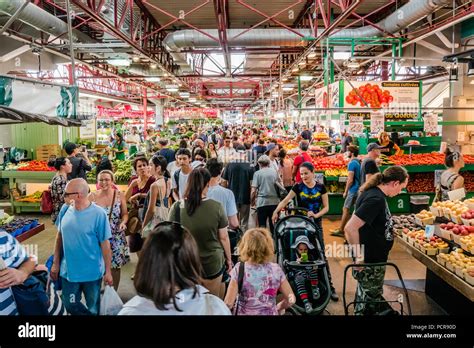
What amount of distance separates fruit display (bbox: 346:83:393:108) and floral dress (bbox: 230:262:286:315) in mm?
6936

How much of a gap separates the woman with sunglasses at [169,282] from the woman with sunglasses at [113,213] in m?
3.06

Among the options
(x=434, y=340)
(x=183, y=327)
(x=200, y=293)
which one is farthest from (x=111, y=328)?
(x=434, y=340)

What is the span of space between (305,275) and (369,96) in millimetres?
6009

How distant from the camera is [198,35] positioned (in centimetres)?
1091

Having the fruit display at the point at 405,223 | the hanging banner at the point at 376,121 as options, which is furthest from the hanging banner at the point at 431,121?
the fruit display at the point at 405,223

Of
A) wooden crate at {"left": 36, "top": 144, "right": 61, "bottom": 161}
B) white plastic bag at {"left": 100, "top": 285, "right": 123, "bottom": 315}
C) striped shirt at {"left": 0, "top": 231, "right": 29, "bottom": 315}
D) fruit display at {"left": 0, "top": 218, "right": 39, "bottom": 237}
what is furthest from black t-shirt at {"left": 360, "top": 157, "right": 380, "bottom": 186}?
wooden crate at {"left": 36, "top": 144, "right": 61, "bottom": 161}

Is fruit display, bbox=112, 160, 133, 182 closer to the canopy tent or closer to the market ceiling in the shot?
the market ceiling

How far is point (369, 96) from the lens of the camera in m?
8.91

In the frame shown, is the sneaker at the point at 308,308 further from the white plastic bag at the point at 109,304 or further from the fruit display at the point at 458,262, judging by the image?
the white plastic bag at the point at 109,304

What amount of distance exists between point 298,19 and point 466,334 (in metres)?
12.6

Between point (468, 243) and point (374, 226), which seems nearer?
point (374, 226)

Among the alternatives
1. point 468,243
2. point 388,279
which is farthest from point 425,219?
point 468,243

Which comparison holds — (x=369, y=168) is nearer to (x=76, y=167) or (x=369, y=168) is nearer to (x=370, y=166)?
(x=370, y=166)

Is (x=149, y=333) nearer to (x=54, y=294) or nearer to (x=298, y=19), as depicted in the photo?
(x=54, y=294)
